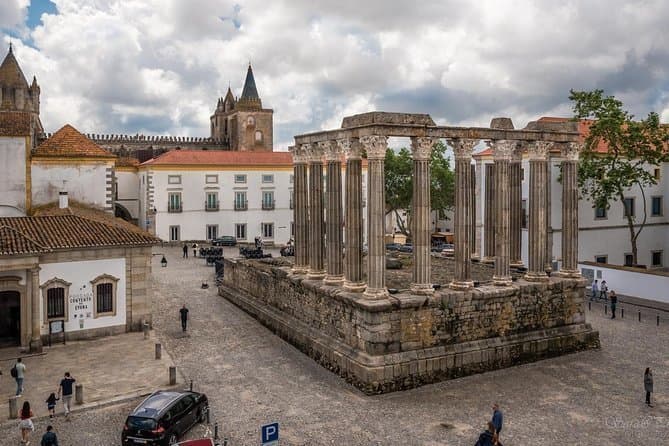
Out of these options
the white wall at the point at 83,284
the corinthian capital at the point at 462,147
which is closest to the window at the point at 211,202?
the white wall at the point at 83,284

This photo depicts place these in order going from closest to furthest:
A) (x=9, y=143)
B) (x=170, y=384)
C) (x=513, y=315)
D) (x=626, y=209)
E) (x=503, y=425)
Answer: (x=503, y=425)
(x=170, y=384)
(x=513, y=315)
(x=9, y=143)
(x=626, y=209)

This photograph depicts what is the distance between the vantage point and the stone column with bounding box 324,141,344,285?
2095 centimetres

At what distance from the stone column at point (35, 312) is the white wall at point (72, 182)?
A: 1052 centimetres

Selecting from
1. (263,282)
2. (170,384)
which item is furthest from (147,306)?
(170,384)

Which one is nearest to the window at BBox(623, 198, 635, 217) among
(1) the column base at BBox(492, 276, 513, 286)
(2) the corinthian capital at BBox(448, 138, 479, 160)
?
(1) the column base at BBox(492, 276, 513, 286)

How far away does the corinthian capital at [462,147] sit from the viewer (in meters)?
19.7

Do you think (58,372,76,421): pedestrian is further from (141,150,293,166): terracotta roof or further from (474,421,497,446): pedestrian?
(141,150,293,166): terracotta roof

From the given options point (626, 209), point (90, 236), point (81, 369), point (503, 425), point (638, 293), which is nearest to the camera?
point (503, 425)

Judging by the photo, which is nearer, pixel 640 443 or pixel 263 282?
pixel 640 443

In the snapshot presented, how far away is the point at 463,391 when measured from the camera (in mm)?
17469

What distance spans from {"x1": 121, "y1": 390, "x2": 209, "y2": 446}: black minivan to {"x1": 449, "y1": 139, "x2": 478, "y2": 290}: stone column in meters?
9.50

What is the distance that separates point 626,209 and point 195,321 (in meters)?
25.4

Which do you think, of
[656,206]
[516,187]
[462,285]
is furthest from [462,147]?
[656,206]

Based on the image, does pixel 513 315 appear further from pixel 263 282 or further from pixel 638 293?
pixel 638 293
